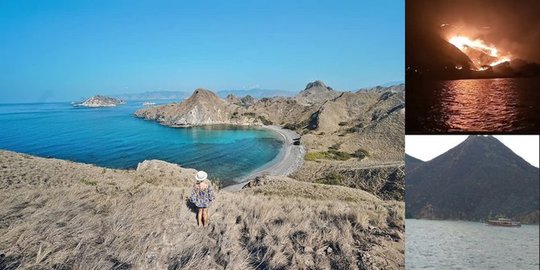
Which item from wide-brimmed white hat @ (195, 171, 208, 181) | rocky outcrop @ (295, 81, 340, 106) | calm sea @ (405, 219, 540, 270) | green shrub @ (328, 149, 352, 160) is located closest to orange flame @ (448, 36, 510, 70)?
rocky outcrop @ (295, 81, 340, 106)

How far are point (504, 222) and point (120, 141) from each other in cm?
554

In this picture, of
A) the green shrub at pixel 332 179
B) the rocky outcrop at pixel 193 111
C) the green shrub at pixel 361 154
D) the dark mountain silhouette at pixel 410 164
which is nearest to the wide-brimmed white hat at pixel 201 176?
the rocky outcrop at pixel 193 111

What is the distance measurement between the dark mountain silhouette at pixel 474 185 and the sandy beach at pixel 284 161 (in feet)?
9.66

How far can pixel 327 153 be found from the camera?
16.5 ft

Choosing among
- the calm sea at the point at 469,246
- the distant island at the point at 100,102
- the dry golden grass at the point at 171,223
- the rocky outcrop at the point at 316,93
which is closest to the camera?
the dry golden grass at the point at 171,223

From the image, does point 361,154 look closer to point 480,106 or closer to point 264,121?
point 264,121

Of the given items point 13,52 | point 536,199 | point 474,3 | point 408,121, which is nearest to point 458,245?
point 536,199

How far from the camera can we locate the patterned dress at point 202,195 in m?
4.40

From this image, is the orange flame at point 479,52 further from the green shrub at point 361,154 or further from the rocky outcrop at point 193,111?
the rocky outcrop at point 193,111

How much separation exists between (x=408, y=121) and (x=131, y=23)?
3.27 meters

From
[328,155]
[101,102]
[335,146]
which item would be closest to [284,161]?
[328,155]

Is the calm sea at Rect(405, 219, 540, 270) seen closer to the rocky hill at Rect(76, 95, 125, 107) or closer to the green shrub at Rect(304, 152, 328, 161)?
the green shrub at Rect(304, 152, 328, 161)

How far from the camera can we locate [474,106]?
14.5 feet

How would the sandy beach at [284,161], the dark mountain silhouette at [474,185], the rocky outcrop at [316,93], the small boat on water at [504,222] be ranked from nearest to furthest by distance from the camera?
the sandy beach at [284,161]
the rocky outcrop at [316,93]
the small boat on water at [504,222]
the dark mountain silhouette at [474,185]
